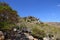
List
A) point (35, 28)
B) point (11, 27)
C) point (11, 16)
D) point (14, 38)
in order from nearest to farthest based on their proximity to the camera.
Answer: point (14, 38), point (11, 27), point (11, 16), point (35, 28)

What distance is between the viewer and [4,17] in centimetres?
1591

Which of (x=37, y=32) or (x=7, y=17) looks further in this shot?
(x=37, y=32)

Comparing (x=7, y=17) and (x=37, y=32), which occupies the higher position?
(x=7, y=17)

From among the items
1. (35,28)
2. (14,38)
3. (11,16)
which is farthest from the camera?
(35,28)

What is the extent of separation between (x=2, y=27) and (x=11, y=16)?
1.86 metres

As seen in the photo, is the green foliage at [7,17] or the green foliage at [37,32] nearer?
the green foliage at [7,17]

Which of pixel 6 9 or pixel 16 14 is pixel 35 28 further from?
pixel 6 9

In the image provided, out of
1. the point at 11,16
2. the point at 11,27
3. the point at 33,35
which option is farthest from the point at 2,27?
the point at 33,35

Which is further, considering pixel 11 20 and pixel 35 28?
pixel 35 28

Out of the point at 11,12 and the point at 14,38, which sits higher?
the point at 11,12

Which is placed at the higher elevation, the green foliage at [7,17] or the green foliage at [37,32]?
the green foliage at [7,17]

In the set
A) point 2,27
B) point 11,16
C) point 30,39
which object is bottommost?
point 30,39

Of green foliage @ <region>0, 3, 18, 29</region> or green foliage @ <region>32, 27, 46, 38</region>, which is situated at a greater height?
green foliage @ <region>0, 3, 18, 29</region>

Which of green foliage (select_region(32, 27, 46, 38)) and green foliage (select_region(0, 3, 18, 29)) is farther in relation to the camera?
green foliage (select_region(32, 27, 46, 38))
